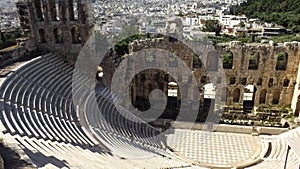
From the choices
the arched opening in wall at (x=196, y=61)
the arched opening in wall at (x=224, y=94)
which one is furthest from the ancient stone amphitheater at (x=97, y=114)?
the arched opening in wall at (x=224, y=94)

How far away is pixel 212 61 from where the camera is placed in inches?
902

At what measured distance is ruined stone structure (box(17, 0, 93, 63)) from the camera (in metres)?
19.5

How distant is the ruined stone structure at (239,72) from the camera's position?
21359 millimetres

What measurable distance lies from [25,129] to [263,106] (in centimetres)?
1919

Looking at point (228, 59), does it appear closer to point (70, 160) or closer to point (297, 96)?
point (297, 96)

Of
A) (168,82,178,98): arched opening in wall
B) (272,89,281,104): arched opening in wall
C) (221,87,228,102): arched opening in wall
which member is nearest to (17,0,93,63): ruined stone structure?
(168,82,178,98): arched opening in wall

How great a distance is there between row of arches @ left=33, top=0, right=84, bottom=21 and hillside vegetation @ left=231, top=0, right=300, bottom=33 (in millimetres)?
55220

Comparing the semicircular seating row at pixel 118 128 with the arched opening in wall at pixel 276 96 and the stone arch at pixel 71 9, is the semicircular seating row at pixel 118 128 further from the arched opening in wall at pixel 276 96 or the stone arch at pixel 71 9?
the arched opening in wall at pixel 276 96

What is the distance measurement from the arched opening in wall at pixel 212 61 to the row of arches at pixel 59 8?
36.3 feet

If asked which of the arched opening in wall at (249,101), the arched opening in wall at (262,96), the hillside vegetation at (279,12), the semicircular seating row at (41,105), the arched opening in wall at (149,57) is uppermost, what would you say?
the hillside vegetation at (279,12)

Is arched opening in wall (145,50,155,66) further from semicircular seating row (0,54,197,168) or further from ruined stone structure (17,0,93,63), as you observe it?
semicircular seating row (0,54,197,168)

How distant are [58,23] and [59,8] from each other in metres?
1.12

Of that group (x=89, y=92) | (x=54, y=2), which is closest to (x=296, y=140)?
(x=89, y=92)

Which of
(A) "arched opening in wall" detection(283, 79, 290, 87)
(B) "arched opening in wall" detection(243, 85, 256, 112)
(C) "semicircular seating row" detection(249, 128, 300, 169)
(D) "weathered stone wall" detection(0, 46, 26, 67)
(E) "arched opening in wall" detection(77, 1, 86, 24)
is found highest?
(E) "arched opening in wall" detection(77, 1, 86, 24)
